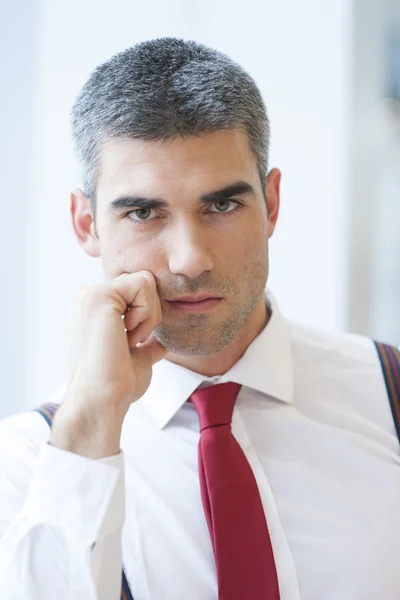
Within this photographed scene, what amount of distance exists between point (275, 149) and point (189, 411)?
1.22 meters

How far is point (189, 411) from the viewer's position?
1.33 meters

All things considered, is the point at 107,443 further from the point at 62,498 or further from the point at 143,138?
the point at 143,138

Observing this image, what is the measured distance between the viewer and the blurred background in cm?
211

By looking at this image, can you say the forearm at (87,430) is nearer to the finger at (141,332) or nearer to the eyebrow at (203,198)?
the finger at (141,332)

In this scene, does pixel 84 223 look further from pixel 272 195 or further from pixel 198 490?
pixel 198 490

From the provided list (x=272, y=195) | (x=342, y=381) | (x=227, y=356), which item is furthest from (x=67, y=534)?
(x=272, y=195)

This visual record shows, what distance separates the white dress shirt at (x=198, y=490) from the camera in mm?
1050

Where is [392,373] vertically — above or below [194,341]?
below

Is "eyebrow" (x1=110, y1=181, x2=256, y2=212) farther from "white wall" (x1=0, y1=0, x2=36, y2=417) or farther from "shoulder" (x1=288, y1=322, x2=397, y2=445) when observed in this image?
"white wall" (x1=0, y1=0, x2=36, y2=417)

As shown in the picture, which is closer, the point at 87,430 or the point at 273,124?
the point at 87,430

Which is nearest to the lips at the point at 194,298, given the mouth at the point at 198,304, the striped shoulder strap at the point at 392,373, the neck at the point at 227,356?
the mouth at the point at 198,304

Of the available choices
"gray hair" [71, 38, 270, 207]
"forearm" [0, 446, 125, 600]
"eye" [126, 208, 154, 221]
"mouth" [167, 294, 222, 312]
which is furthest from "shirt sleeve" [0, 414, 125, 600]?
"gray hair" [71, 38, 270, 207]

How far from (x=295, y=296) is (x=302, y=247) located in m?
0.15

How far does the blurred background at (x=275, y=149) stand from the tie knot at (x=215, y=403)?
903mm
